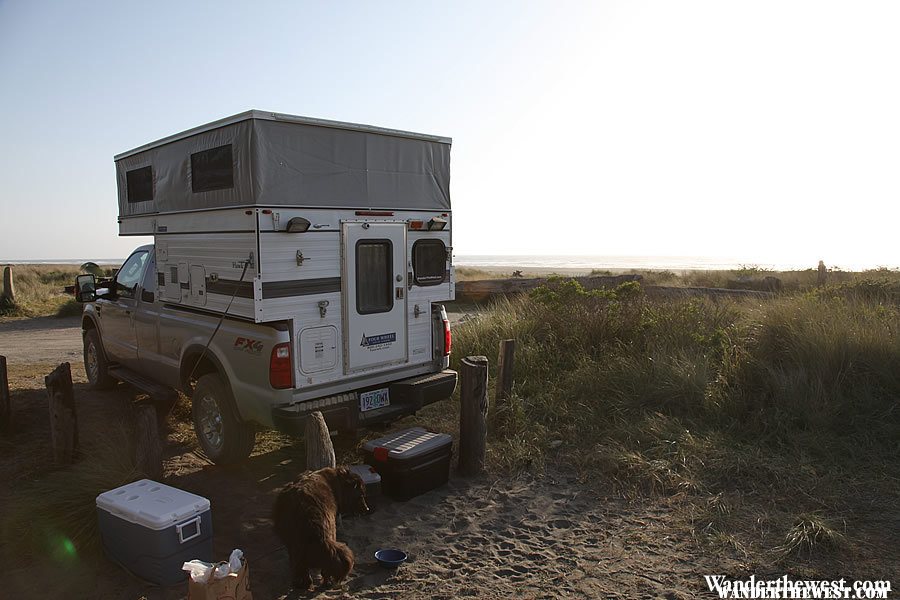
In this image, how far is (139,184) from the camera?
720 cm

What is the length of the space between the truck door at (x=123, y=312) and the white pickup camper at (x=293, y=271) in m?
0.45

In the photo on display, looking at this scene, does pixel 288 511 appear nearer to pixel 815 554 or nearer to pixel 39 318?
pixel 815 554

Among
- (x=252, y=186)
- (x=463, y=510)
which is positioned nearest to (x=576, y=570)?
(x=463, y=510)

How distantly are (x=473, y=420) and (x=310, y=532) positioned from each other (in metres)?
2.24

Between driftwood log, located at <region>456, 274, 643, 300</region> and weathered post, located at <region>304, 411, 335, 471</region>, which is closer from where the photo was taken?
weathered post, located at <region>304, 411, 335, 471</region>

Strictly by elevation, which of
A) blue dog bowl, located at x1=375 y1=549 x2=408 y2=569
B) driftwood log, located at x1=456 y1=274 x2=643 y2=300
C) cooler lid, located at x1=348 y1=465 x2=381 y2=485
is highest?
driftwood log, located at x1=456 y1=274 x2=643 y2=300

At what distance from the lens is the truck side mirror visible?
7.80 m

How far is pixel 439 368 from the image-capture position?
6.74 meters

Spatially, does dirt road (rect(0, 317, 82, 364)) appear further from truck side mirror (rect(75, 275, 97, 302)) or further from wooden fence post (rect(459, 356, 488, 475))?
wooden fence post (rect(459, 356, 488, 475))

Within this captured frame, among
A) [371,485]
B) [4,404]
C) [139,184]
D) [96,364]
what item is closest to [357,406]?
[371,485]

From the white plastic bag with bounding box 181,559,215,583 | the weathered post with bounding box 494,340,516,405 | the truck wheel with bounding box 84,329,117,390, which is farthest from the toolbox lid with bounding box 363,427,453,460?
the truck wheel with bounding box 84,329,117,390

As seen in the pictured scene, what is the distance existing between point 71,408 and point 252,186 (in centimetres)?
276

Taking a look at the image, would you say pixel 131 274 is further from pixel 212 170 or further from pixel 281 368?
pixel 281 368

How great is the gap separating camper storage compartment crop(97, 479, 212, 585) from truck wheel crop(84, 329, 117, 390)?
16.2 feet
